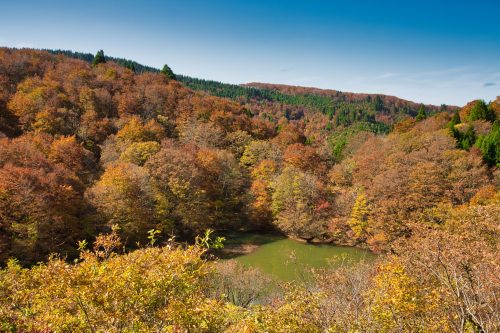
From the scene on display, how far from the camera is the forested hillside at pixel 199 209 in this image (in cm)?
741

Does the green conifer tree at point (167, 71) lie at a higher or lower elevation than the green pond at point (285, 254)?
higher

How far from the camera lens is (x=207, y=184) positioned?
4462 centimetres

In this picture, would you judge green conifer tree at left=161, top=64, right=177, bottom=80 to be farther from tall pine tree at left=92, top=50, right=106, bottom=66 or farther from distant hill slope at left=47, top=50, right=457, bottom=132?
distant hill slope at left=47, top=50, right=457, bottom=132

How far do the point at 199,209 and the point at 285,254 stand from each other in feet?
36.5

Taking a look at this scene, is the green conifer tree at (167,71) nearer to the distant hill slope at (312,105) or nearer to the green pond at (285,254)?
the green pond at (285,254)

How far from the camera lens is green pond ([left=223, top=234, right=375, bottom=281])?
1296 inches

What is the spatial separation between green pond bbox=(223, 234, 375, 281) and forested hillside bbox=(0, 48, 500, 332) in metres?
1.74

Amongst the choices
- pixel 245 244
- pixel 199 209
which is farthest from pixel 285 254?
Answer: pixel 199 209

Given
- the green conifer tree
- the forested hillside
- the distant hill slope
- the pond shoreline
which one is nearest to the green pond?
the pond shoreline

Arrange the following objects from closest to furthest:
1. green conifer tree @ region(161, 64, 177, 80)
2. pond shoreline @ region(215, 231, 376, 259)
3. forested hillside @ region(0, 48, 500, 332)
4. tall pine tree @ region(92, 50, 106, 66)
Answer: forested hillside @ region(0, 48, 500, 332) < pond shoreline @ region(215, 231, 376, 259) < tall pine tree @ region(92, 50, 106, 66) < green conifer tree @ region(161, 64, 177, 80)

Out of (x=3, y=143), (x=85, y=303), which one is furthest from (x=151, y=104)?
(x=85, y=303)

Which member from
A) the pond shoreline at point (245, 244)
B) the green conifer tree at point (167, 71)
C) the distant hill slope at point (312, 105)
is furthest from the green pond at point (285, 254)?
the distant hill slope at point (312, 105)

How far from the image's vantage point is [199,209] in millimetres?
40094

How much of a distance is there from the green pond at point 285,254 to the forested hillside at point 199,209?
5.71ft
